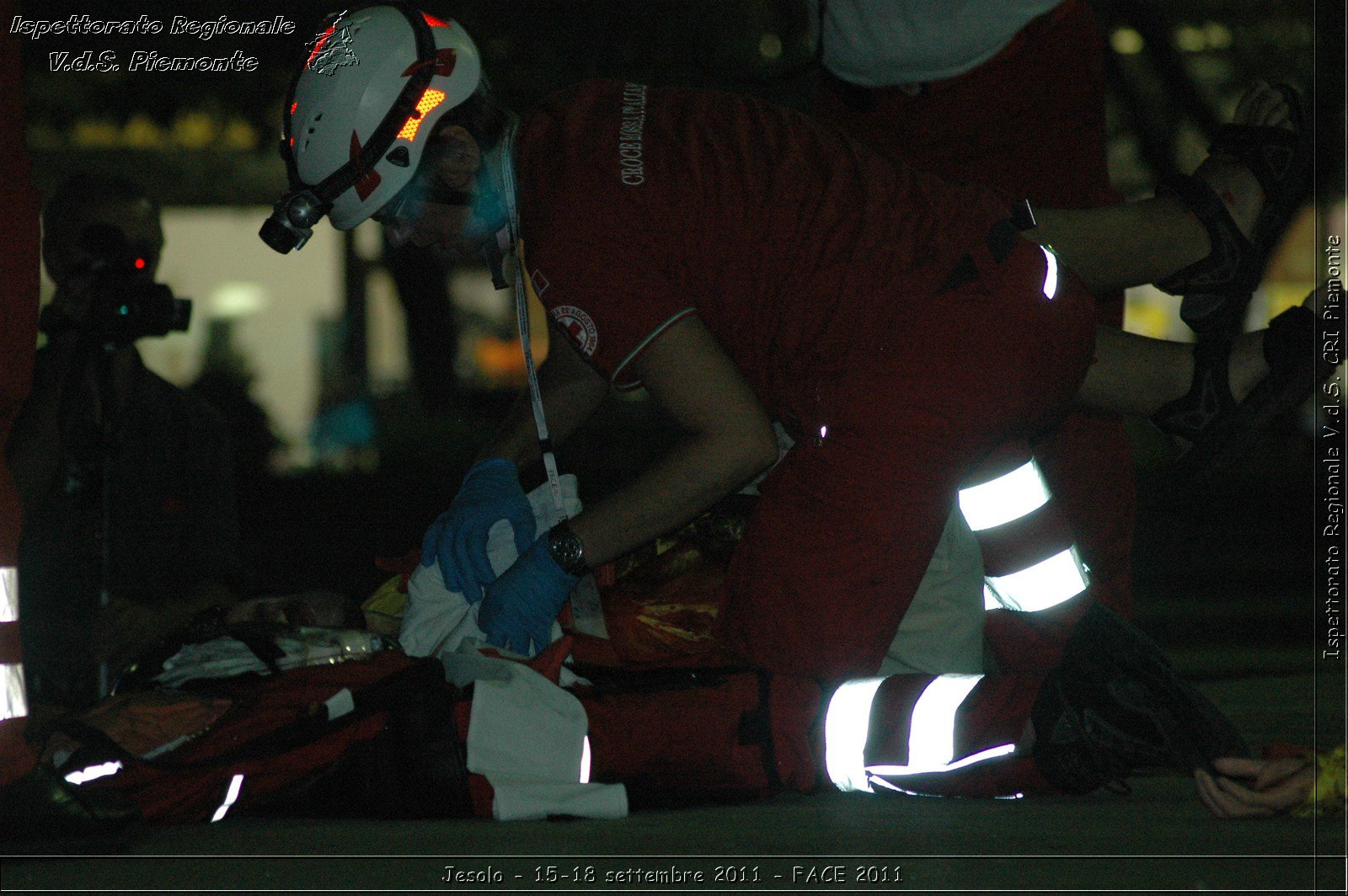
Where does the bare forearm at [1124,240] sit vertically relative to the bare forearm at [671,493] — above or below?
above

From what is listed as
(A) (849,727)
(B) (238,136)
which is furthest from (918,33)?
(B) (238,136)

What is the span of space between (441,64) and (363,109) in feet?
0.55

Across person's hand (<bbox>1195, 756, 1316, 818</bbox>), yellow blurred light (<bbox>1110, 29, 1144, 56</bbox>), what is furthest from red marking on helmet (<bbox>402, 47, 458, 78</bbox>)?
yellow blurred light (<bbox>1110, 29, 1144, 56</bbox>)

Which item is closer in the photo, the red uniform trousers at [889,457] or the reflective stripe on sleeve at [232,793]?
the reflective stripe on sleeve at [232,793]

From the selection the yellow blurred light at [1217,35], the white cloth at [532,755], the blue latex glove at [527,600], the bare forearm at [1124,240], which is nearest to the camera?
the white cloth at [532,755]

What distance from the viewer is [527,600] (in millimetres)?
2531

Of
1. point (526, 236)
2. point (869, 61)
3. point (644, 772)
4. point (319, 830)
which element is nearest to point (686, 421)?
point (526, 236)

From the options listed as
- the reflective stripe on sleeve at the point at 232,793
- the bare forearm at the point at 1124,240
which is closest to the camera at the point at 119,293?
the reflective stripe on sleeve at the point at 232,793

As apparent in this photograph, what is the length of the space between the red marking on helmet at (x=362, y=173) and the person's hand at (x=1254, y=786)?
1.68m

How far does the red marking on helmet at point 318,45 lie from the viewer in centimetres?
259

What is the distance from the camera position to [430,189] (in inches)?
100

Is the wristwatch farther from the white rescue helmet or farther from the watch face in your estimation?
the white rescue helmet

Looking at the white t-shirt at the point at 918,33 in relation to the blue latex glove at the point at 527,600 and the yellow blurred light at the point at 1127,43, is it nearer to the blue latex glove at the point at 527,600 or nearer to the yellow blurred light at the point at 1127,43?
the blue latex glove at the point at 527,600

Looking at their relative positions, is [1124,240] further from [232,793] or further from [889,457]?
[232,793]
